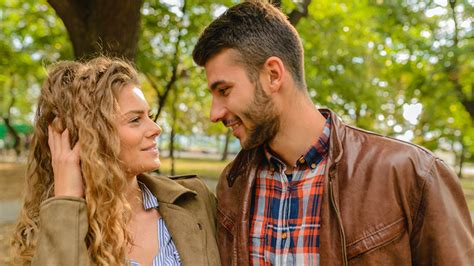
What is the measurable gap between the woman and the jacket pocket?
79cm

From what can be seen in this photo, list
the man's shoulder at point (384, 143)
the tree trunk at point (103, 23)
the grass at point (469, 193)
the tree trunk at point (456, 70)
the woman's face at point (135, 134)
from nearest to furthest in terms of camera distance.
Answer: the man's shoulder at point (384, 143), the woman's face at point (135, 134), the tree trunk at point (103, 23), the tree trunk at point (456, 70), the grass at point (469, 193)

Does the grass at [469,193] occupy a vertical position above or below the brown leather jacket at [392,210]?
below

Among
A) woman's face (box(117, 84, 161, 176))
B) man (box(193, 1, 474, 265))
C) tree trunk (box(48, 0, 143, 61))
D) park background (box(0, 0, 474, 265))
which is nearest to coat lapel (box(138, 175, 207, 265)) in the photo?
man (box(193, 1, 474, 265))

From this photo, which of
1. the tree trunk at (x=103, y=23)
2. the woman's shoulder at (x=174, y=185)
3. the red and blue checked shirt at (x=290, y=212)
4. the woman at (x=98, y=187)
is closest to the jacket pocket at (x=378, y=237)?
the red and blue checked shirt at (x=290, y=212)

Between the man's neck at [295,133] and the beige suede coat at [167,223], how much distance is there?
62 centimetres

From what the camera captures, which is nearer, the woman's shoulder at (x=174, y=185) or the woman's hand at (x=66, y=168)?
the woman's hand at (x=66, y=168)

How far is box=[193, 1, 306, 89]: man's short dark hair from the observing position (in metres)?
2.55

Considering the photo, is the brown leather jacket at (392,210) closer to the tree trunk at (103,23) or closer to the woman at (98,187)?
the woman at (98,187)

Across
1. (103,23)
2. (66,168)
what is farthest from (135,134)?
(103,23)

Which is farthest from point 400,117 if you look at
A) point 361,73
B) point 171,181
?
point 171,181

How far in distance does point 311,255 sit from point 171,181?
3.41ft

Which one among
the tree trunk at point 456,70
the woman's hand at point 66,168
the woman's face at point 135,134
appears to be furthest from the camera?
the tree trunk at point 456,70

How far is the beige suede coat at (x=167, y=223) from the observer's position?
2.24m

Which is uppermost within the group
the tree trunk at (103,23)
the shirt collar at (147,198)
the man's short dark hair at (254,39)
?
the tree trunk at (103,23)
